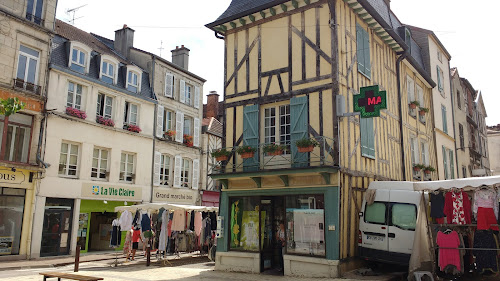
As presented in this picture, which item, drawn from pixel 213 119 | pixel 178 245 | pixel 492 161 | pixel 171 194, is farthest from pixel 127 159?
pixel 492 161

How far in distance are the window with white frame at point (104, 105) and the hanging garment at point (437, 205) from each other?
14624mm

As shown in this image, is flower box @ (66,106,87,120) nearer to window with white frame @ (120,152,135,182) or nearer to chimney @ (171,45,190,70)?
window with white frame @ (120,152,135,182)

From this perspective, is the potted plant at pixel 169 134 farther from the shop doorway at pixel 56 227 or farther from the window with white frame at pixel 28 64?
the window with white frame at pixel 28 64

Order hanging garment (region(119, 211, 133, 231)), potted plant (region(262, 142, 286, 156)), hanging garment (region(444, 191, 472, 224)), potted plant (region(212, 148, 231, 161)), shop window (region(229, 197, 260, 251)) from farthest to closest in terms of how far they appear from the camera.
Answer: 1. hanging garment (region(119, 211, 133, 231))
2. potted plant (region(212, 148, 231, 161))
3. shop window (region(229, 197, 260, 251))
4. potted plant (region(262, 142, 286, 156))
5. hanging garment (region(444, 191, 472, 224))

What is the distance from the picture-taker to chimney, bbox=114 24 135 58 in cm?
2191

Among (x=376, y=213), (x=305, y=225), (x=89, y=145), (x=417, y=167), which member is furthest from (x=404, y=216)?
(x=89, y=145)

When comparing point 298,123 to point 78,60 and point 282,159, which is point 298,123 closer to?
point 282,159

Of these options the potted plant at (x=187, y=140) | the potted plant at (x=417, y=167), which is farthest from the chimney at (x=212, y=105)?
the potted plant at (x=417, y=167)

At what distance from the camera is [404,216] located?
925cm

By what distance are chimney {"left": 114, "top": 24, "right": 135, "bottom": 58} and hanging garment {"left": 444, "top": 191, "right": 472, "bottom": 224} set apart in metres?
18.4

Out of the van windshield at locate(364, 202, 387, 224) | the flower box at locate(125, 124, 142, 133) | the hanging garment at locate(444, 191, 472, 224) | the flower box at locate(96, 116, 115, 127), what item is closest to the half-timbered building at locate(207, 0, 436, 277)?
the van windshield at locate(364, 202, 387, 224)

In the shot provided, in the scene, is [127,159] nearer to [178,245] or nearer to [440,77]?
[178,245]

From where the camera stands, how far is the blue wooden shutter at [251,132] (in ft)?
35.8

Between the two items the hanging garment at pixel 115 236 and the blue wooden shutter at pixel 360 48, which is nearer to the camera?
the blue wooden shutter at pixel 360 48
